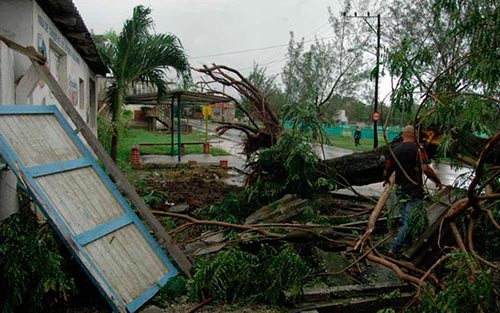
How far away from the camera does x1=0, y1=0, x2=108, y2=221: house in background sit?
5418 mm

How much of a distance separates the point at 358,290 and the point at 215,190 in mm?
6048

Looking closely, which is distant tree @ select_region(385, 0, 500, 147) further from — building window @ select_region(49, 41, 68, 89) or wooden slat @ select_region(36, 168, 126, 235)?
building window @ select_region(49, 41, 68, 89)

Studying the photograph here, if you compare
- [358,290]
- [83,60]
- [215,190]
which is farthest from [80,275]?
[83,60]

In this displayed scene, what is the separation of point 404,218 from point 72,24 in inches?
255

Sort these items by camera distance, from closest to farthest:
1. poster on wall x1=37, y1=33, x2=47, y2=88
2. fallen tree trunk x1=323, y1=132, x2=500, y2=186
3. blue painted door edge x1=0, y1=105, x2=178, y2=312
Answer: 1. blue painted door edge x1=0, y1=105, x2=178, y2=312
2. poster on wall x1=37, y1=33, x2=47, y2=88
3. fallen tree trunk x1=323, y1=132, x2=500, y2=186

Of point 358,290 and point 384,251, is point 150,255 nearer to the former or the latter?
point 358,290

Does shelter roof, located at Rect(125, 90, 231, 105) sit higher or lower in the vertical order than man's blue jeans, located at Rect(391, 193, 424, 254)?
higher

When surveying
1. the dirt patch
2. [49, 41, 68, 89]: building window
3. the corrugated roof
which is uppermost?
the corrugated roof

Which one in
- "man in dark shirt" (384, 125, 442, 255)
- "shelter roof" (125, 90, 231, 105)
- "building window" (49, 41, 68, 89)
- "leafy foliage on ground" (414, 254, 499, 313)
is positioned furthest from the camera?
"shelter roof" (125, 90, 231, 105)

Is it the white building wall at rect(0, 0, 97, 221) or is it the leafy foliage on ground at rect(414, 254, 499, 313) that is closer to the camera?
the leafy foliage on ground at rect(414, 254, 499, 313)

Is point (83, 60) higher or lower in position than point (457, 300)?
higher

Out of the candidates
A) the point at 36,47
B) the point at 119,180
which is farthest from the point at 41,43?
the point at 119,180

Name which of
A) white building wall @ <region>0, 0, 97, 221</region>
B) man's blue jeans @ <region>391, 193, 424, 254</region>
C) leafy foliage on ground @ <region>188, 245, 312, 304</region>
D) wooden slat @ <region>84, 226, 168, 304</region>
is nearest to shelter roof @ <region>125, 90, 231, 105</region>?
white building wall @ <region>0, 0, 97, 221</region>

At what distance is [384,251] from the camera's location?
5.70 m
